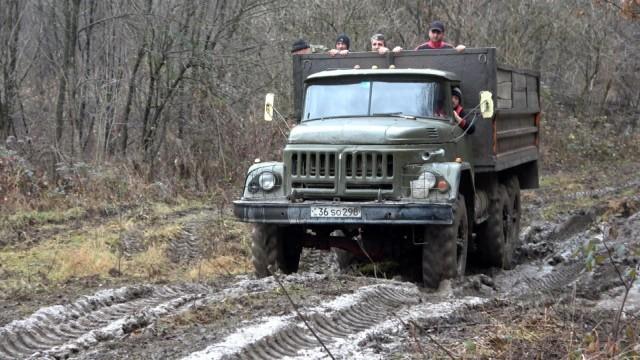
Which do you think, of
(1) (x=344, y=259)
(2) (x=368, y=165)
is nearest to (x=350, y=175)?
(2) (x=368, y=165)

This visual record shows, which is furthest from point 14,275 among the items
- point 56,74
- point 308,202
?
point 56,74

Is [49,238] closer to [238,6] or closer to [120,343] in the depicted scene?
[120,343]

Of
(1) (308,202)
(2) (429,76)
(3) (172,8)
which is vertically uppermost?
(3) (172,8)

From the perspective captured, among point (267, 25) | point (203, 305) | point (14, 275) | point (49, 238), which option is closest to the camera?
point (203, 305)

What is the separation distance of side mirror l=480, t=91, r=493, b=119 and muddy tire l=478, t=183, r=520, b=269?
1913 mm

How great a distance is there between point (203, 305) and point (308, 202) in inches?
82.3

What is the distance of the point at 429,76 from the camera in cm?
1033

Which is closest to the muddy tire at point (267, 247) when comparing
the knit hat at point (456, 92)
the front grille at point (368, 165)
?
the front grille at point (368, 165)

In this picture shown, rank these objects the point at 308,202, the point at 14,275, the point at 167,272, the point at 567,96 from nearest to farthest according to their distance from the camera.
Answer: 1. the point at 308,202
2. the point at 14,275
3. the point at 167,272
4. the point at 567,96

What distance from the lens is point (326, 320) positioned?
7.14 metres

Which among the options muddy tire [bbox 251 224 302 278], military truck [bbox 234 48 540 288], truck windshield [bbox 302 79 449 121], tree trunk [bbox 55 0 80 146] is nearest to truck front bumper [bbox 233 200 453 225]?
military truck [bbox 234 48 540 288]

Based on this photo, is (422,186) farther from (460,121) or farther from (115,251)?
(115,251)

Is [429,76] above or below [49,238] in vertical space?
above

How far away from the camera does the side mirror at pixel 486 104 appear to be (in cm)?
1017
